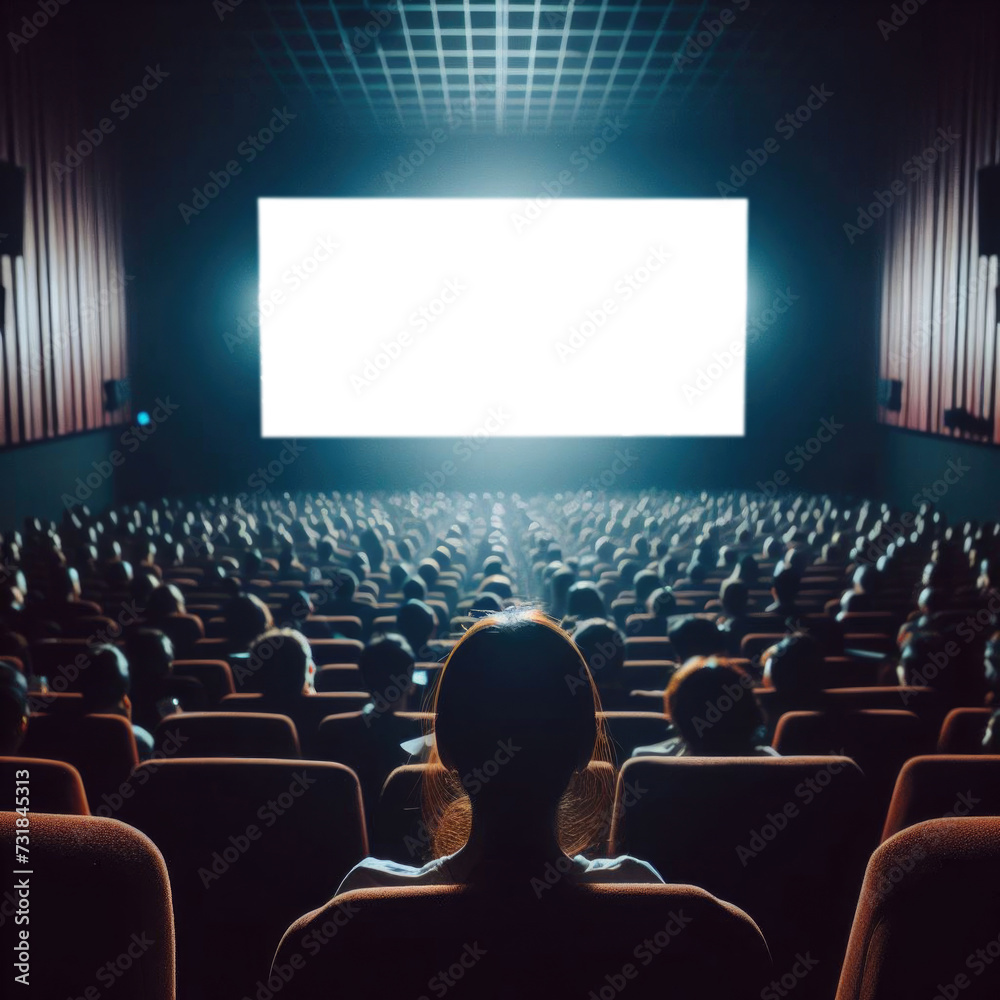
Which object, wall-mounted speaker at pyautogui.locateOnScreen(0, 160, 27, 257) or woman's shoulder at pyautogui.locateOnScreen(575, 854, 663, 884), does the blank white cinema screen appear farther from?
woman's shoulder at pyautogui.locateOnScreen(575, 854, 663, 884)

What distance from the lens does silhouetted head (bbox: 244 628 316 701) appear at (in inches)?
149

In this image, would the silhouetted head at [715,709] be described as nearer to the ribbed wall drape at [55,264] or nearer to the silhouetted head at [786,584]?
the silhouetted head at [786,584]

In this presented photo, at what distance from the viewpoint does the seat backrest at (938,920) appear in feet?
3.20

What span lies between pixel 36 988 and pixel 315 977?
286 mm

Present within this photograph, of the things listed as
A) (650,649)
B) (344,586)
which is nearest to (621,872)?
(650,649)

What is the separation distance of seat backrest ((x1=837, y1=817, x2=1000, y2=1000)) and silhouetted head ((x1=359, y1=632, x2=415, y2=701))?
2.71 metres

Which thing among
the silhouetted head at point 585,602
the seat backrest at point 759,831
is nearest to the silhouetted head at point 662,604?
the silhouetted head at point 585,602

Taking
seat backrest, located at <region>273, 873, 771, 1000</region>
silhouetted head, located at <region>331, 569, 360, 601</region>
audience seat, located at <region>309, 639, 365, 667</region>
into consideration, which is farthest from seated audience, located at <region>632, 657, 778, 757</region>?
silhouetted head, located at <region>331, 569, 360, 601</region>

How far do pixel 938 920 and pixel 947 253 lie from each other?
57.9ft

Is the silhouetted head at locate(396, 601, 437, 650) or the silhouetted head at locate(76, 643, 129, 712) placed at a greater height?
the silhouetted head at locate(76, 643, 129, 712)

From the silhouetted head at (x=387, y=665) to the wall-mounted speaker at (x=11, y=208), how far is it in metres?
8.64

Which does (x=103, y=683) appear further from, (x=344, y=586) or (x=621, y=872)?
(x=344, y=586)

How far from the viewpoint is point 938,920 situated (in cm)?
98

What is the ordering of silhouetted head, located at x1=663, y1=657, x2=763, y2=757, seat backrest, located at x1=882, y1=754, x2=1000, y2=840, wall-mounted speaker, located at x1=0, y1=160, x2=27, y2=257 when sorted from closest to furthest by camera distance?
seat backrest, located at x1=882, y1=754, x2=1000, y2=840 < silhouetted head, located at x1=663, y1=657, x2=763, y2=757 < wall-mounted speaker, located at x1=0, y1=160, x2=27, y2=257
